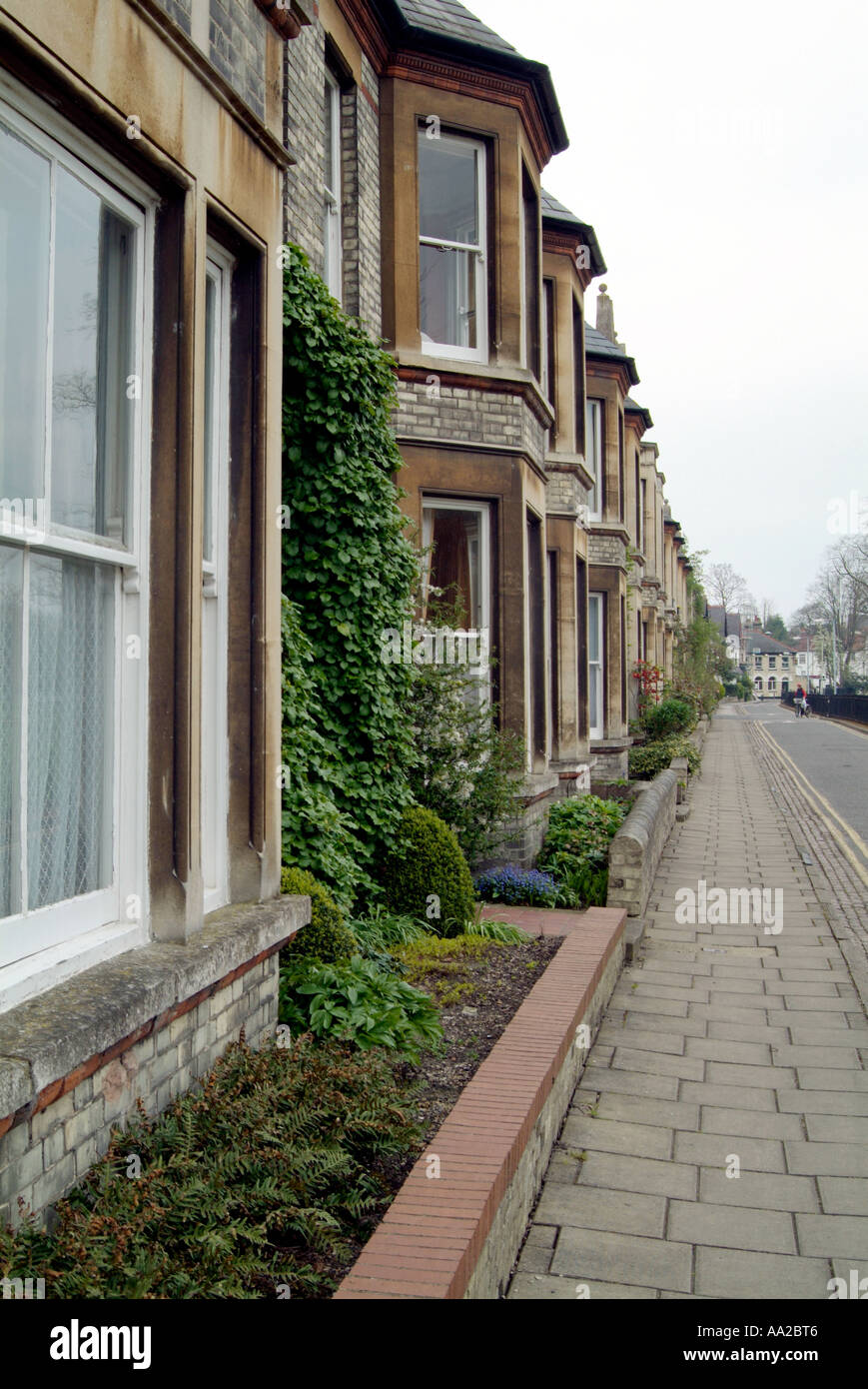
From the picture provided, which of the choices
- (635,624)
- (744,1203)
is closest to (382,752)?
(744,1203)

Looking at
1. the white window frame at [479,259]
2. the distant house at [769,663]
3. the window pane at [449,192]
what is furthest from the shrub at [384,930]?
the distant house at [769,663]

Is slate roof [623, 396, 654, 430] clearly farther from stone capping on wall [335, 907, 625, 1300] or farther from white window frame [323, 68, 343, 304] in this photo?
stone capping on wall [335, 907, 625, 1300]

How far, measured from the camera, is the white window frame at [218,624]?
4.35m

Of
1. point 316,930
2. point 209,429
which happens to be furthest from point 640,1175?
point 209,429

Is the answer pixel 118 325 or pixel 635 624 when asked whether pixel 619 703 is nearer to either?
pixel 635 624

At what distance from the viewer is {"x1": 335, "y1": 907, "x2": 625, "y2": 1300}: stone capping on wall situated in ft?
9.14

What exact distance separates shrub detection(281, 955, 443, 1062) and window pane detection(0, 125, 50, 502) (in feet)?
8.55

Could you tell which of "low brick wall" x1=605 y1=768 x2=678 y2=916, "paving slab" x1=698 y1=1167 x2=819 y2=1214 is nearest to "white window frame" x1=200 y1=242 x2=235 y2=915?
"paving slab" x1=698 y1=1167 x2=819 y2=1214

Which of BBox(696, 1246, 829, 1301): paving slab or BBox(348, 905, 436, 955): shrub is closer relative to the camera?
BBox(696, 1246, 829, 1301): paving slab

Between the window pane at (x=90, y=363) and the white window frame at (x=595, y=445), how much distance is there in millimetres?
17041

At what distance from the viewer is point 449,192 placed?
426 inches

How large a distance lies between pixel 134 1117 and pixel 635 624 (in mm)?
23072

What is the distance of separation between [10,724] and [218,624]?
1561 millimetres
